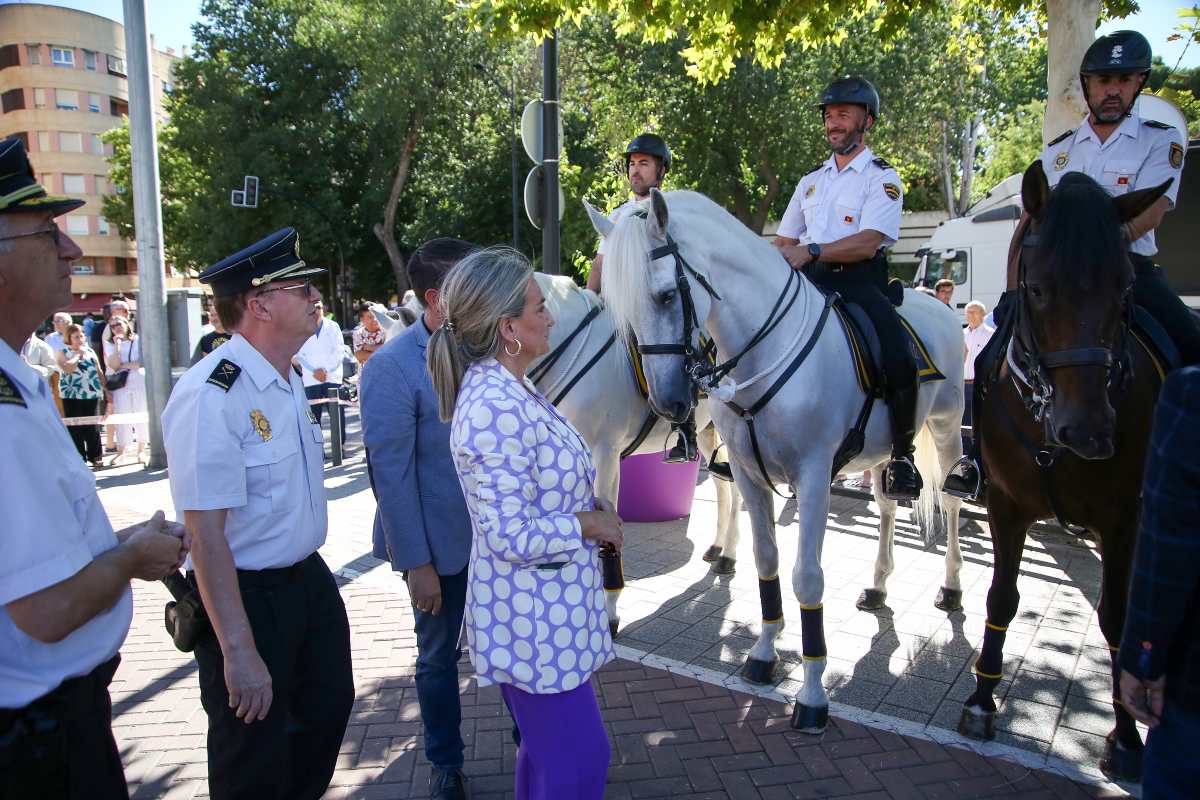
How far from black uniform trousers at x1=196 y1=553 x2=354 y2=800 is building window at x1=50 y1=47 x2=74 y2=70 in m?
71.6

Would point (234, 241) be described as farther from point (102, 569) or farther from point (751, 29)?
point (102, 569)

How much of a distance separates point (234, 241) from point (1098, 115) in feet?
122

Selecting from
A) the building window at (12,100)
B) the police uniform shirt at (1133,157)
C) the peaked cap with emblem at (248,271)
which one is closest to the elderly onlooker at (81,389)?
the peaked cap with emblem at (248,271)

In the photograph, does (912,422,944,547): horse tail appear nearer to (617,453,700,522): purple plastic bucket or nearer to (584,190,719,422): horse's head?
(617,453,700,522): purple plastic bucket

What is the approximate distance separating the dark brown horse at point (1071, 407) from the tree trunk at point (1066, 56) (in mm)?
3704

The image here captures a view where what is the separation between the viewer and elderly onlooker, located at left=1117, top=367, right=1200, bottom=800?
171 centimetres

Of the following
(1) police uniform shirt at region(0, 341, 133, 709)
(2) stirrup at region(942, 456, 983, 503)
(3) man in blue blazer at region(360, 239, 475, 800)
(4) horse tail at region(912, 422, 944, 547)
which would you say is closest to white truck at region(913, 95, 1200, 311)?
(4) horse tail at region(912, 422, 944, 547)

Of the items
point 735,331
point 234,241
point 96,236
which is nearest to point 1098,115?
point 735,331

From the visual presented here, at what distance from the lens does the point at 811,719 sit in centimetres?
395

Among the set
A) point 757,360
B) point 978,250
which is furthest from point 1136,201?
point 978,250

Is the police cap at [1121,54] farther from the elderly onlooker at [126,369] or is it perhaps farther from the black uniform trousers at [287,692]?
the elderly onlooker at [126,369]

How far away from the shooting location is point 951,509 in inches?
223

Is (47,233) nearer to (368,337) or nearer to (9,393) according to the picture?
(9,393)

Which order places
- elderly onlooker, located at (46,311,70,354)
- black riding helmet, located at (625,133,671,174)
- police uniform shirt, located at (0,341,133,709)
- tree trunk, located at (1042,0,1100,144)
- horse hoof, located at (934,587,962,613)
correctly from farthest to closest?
1. elderly onlooker, located at (46,311,70,354)
2. tree trunk, located at (1042,0,1100,144)
3. black riding helmet, located at (625,133,671,174)
4. horse hoof, located at (934,587,962,613)
5. police uniform shirt, located at (0,341,133,709)
